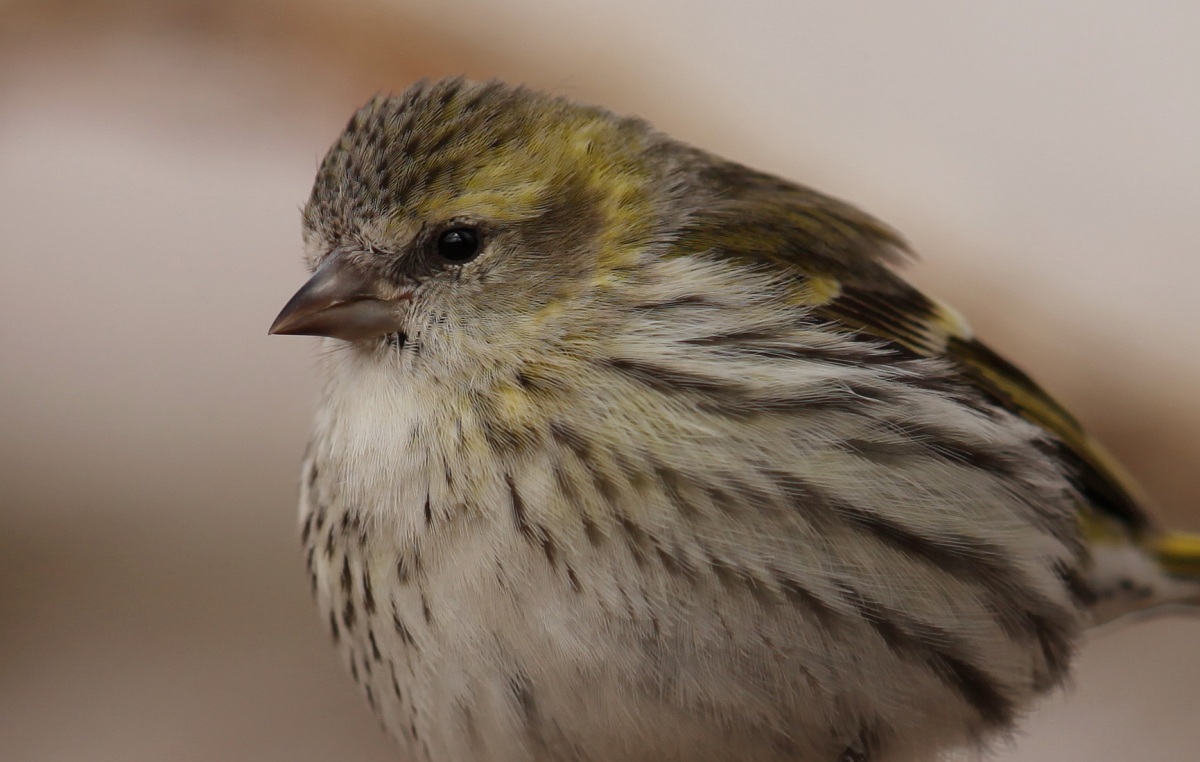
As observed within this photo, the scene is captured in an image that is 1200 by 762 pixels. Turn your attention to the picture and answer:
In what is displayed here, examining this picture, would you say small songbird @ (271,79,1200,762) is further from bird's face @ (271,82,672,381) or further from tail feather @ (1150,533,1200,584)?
tail feather @ (1150,533,1200,584)

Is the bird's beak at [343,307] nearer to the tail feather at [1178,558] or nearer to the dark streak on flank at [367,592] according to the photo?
the dark streak on flank at [367,592]

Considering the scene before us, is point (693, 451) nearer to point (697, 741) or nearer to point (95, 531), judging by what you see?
point (697, 741)

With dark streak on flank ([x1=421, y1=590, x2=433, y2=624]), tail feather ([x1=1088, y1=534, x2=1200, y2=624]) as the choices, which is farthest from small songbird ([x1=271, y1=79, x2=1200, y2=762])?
tail feather ([x1=1088, y1=534, x2=1200, y2=624])

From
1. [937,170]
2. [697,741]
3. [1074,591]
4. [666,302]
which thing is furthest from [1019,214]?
[697,741]

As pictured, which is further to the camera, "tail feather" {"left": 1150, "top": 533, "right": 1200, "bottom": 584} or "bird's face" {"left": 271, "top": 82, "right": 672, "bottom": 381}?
"tail feather" {"left": 1150, "top": 533, "right": 1200, "bottom": 584}

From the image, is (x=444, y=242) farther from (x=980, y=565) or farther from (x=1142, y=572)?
(x=1142, y=572)

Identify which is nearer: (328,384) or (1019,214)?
(328,384)

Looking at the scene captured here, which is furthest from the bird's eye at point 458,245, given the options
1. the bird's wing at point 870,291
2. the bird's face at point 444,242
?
the bird's wing at point 870,291

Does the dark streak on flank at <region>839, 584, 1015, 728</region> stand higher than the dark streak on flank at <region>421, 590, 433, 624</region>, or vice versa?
the dark streak on flank at <region>421, 590, 433, 624</region>
